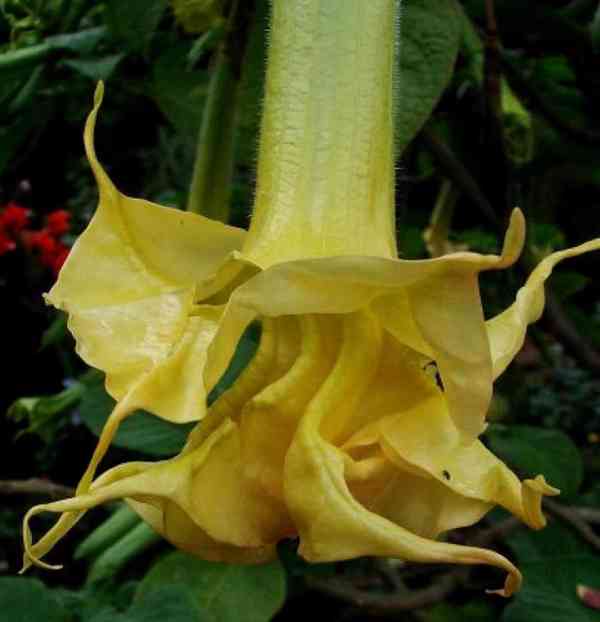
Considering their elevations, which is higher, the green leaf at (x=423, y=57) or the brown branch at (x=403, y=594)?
the green leaf at (x=423, y=57)

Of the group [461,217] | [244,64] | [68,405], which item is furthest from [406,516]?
[461,217]

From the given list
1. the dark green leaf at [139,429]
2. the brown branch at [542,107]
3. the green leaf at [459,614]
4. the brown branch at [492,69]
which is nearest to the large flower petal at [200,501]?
the dark green leaf at [139,429]

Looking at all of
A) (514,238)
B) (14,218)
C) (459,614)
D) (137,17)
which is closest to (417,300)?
A: (514,238)

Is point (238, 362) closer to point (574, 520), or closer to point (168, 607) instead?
point (168, 607)

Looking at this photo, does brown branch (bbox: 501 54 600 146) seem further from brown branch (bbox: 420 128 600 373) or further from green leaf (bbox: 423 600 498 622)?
green leaf (bbox: 423 600 498 622)

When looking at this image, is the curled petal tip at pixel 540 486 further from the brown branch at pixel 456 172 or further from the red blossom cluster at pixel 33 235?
the red blossom cluster at pixel 33 235

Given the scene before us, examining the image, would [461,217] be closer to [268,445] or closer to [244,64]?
[244,64]
